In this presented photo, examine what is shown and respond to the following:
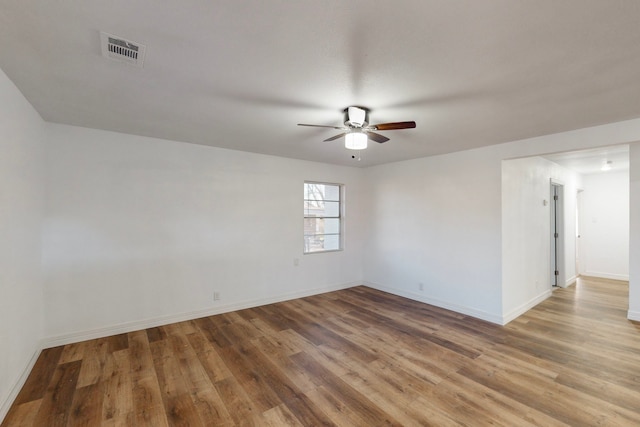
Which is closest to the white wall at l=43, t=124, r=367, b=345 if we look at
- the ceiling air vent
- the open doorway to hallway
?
the ceiling air vent

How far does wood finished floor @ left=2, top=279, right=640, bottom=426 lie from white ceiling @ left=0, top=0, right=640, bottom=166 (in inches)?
99.1

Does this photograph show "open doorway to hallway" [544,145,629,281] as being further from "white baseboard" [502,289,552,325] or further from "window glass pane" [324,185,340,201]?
"window glass pane" [324,185,340,201]

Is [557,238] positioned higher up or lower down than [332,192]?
lower down

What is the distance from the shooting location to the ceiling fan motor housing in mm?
2537

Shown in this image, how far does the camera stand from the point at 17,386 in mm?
2334

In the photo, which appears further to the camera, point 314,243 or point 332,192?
point 332,192

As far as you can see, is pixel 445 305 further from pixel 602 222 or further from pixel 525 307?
pixel 602 222

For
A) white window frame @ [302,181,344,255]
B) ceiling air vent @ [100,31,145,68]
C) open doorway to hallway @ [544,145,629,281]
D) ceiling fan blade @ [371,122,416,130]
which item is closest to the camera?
ceiling air vent @ [100,31,145,68]

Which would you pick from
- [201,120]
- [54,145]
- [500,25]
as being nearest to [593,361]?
[500,25]

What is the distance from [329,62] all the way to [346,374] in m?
2.68

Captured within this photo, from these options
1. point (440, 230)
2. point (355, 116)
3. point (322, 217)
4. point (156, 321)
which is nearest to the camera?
point (355, 116)

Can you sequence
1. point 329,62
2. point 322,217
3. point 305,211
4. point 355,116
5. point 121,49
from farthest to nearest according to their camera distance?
point 322,217
point 305,211
point 355,116
point 329,62
point 121,49

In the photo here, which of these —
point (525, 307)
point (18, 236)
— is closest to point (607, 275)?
point (525, 307)

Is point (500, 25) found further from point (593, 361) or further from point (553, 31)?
point (593, 361)
